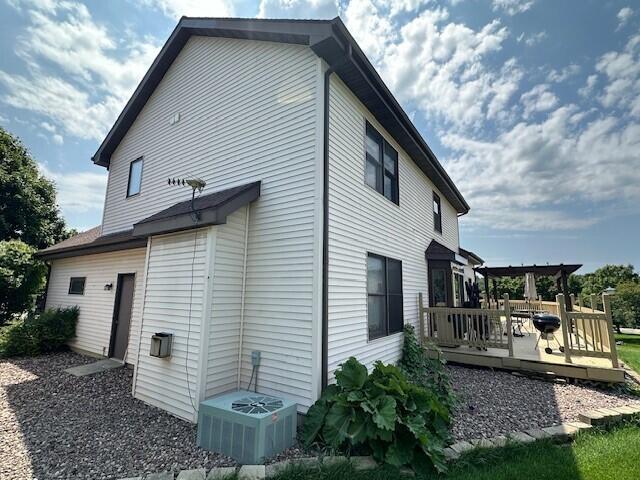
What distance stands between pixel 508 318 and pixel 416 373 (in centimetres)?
247

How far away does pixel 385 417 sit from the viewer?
309cm

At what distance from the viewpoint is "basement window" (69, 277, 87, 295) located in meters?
8.93

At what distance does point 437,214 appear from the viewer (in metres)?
11.2

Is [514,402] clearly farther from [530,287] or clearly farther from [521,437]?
[530,287]

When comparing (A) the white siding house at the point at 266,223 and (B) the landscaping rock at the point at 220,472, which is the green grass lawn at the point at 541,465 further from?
(A) the white siding house at the point at 266,223

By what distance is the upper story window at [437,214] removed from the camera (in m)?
10.8

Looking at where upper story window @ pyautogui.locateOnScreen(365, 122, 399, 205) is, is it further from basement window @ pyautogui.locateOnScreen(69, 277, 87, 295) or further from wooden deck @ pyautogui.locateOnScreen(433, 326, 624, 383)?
basement window @ pyautogui.locateOnScreen(69, 277, 87, 295)

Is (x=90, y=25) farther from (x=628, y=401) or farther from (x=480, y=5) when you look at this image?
(x=628, y=401)

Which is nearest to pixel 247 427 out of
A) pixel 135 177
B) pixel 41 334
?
pixel 135 177

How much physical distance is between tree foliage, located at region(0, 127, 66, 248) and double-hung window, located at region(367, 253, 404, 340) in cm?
2196

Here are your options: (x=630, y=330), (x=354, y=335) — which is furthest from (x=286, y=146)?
(x=630, y=330)

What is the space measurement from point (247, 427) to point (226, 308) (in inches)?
71.2

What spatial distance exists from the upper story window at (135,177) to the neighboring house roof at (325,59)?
1410mm

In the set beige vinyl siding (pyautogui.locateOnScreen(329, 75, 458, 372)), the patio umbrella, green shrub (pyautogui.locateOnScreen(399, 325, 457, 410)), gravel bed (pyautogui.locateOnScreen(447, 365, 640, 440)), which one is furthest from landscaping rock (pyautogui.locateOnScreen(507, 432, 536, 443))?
the patio umbrella
